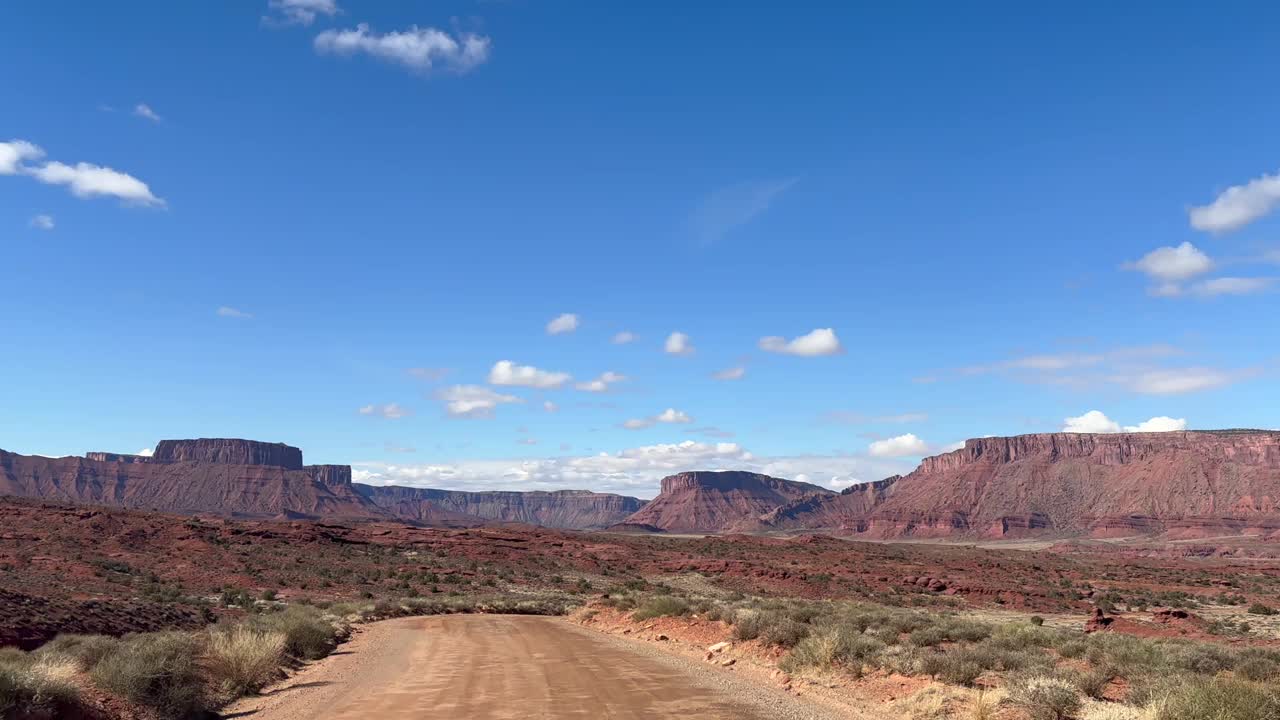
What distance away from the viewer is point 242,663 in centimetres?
1608

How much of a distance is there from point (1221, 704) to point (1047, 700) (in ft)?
7.14

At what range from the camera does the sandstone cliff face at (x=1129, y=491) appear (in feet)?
524

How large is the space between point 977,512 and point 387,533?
143998 millimetres

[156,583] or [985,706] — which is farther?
[156,583]

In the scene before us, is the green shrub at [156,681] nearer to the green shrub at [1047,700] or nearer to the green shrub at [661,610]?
the green shrub at [1047,700]

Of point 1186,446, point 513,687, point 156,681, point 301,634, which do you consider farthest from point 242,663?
point 1186,446

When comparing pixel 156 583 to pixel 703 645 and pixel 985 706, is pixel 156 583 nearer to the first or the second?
pixel 703 645

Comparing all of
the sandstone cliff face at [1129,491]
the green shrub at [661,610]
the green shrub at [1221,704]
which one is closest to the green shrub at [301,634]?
the green shrub at [661,610]

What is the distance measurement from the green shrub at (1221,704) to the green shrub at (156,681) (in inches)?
561

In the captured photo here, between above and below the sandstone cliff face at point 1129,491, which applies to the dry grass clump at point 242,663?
below

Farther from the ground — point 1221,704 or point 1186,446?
point 1186,446

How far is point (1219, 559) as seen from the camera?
375 ft

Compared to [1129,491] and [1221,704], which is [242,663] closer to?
[1221,704]

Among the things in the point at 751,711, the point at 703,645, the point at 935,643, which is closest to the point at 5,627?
the point at 703,645
